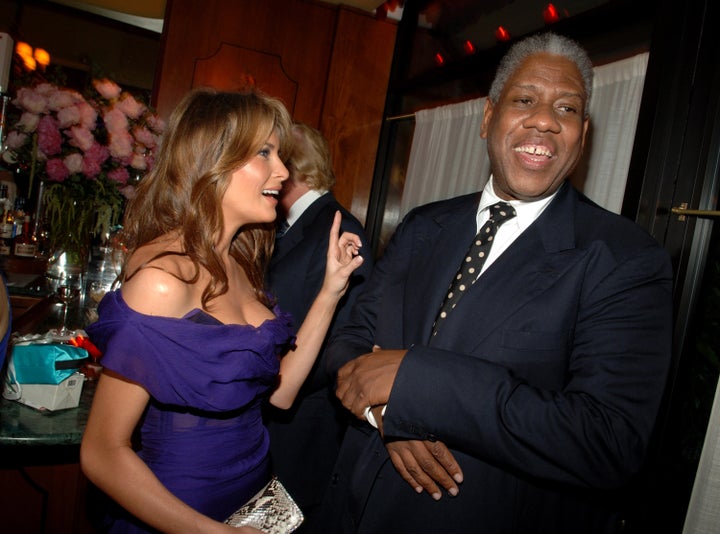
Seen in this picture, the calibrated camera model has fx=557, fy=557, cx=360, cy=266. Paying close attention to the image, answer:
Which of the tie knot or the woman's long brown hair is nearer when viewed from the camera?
the tie knot

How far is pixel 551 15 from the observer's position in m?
3.16

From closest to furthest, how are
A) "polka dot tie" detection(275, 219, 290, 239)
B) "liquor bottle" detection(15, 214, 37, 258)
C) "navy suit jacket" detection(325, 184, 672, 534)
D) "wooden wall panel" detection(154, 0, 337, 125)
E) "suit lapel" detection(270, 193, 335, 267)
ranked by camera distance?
1. "navy suit jacket" detection(325, 184, 672, 534)
2. "suit lapel" detection(270, 193, 335, 267)
3. "polka dot tie" detection(275, 219, 290, 239)
4. "liquor bottle" detection(15, 214, 37, 258)
5. "wooden wall panel" detection(154, 0, 337, 125)

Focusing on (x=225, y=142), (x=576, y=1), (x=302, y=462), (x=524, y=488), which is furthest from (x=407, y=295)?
(x=576, y=1)

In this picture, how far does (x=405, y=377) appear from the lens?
1.29 m

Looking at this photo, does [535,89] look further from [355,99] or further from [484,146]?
[355,99]

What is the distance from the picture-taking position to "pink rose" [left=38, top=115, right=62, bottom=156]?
9.33 feet

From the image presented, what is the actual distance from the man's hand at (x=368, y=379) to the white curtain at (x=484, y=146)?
1577mm

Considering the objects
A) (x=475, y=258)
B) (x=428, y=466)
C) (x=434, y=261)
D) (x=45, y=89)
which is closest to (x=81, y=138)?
(x=45, y=89)

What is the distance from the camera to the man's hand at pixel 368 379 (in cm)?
134

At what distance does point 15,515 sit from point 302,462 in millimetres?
1094

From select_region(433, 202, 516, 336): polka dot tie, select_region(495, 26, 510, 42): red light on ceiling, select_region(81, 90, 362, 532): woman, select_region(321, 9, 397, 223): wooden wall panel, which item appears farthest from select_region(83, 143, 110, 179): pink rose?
select_region(321, 9, 397, 223): wooden wall panel

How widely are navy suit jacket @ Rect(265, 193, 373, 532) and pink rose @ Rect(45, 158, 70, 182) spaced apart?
1.30 meters

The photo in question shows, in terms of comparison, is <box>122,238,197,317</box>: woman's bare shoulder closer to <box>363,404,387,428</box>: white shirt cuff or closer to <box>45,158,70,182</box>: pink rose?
<box>363,404,387,428</box>: white shirt cuff

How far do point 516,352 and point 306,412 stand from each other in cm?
135
